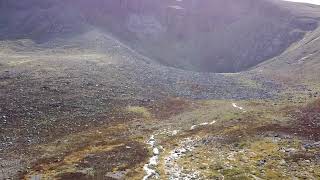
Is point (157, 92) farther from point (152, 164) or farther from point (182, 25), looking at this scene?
point (182, 25)

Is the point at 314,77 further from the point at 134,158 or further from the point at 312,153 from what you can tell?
the point at 134,158

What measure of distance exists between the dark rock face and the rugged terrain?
53 cm

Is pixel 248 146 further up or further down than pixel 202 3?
further down

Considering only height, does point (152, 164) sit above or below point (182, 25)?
below

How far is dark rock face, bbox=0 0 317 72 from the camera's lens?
494ft

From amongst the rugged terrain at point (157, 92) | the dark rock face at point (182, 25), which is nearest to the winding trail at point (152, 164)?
the rugged terrain at point (157, 92)

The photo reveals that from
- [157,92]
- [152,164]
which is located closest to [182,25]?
[157,92]

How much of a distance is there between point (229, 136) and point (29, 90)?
125 feet

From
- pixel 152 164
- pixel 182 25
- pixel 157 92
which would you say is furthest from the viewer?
pixel 182 25

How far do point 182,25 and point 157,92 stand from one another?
87.7m

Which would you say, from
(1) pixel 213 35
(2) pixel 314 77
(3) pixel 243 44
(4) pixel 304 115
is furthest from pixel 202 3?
(4) pixel 304 115

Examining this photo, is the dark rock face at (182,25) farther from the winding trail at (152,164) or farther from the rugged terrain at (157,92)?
the winding trail at (152,164)

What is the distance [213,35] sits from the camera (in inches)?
6831

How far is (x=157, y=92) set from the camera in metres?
94.0
